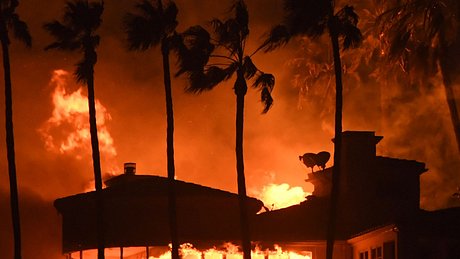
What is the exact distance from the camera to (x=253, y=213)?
4403 centimetres

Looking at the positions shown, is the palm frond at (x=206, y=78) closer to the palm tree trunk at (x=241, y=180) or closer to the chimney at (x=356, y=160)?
the palm tree trunk at (x=241, y=180)

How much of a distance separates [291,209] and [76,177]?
28695mm

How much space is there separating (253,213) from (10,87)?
13.3m

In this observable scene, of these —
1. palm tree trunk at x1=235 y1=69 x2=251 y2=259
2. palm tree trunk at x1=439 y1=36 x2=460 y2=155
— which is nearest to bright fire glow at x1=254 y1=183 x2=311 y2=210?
palm tree trunk at x1=439 y1=36 x2=460 y2=155

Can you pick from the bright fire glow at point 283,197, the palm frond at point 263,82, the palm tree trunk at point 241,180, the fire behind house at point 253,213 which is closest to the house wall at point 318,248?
the fire behind house at point 253,213

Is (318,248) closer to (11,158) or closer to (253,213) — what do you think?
(253,213)

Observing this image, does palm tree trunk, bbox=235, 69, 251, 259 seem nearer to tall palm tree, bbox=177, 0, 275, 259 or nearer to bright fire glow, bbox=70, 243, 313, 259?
tall palm tree, bbox=177, 0, 275, 259

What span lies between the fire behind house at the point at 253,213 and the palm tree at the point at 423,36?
5102 millimetres

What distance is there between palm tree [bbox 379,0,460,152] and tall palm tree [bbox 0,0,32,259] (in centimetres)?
1484

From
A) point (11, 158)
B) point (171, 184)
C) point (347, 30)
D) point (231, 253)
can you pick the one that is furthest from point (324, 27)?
point (11, 158)

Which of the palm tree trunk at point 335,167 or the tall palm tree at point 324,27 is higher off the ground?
the tall palm tree at point 324,27

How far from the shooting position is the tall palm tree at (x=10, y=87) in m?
35.6

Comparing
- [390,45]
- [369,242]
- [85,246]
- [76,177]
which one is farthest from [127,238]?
[76,177]

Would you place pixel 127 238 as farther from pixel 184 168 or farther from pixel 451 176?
pixel 451 176
